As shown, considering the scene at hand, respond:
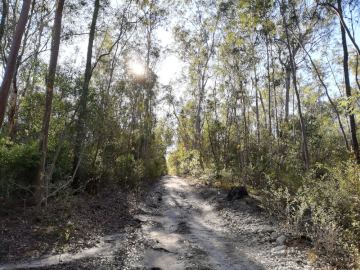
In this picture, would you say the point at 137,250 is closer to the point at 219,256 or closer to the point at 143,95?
the point at 219,256

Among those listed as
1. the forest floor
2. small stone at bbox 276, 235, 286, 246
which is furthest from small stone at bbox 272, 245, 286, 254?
small stone at bbox 276, 235, 286, 246

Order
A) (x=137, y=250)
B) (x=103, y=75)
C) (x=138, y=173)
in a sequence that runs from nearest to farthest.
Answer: (x=137, y=250), (x=138, y=173), (x=103, y=75)

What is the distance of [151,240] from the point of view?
8.70m

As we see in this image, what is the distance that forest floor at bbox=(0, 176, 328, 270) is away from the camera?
6.74 metres

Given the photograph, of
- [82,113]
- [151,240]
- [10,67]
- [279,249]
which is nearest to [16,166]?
[82,113]

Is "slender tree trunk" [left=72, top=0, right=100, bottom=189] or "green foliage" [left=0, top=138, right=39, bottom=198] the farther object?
"slender tree trunk" [left=72, top=0, right=100, bottom=189]

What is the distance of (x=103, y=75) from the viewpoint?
21969 mm

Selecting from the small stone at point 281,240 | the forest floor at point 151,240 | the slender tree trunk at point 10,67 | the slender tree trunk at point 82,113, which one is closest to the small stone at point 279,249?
the forest floor at point 151,240

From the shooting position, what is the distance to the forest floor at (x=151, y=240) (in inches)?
265

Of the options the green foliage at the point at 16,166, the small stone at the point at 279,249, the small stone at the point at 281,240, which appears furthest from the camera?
the green foliage at the point at 16,166

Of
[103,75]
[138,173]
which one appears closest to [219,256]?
[138,173]

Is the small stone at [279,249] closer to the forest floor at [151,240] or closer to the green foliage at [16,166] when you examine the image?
the forest floor at [151,240]

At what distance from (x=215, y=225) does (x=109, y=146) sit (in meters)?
7.39

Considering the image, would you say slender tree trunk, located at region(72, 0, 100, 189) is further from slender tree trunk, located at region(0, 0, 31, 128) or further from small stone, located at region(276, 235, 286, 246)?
small stone, located at region(276, 235, 286, 246)
